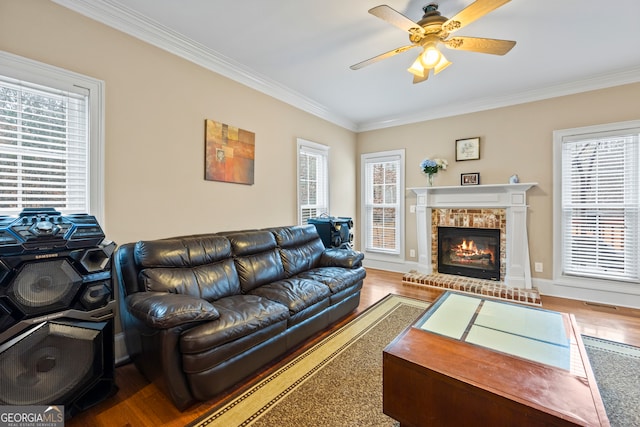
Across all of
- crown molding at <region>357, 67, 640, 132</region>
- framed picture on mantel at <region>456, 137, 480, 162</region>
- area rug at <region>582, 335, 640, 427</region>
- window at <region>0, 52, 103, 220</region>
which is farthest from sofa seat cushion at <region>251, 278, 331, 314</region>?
crown molding at <region>357, 67, 640, 132</region>

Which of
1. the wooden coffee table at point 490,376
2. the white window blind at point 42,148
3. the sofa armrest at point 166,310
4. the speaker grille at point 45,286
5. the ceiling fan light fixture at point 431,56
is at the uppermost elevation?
the ceiling fan light fixture at point 431,56

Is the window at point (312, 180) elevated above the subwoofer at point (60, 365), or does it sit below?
above

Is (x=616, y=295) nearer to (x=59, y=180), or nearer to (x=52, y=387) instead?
(x=52, y=387)

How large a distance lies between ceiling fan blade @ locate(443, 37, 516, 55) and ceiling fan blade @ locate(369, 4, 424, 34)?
31cm

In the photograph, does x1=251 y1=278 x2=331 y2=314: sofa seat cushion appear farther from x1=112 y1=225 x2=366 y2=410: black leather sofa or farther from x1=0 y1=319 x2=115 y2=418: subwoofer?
x1=0 y1=319 x2=115 y2=418: subwoofer

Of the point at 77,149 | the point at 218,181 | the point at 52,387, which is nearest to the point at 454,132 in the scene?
the point at 218,181

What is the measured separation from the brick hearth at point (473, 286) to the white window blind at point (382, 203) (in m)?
0.81

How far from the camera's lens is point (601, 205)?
11.6ft

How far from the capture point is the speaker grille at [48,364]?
1382 millimetres

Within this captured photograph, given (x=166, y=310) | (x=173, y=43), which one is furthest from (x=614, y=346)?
(x=173, y=43)

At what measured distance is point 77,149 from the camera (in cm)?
213

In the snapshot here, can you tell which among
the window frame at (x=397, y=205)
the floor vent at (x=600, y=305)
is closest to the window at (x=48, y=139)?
the window frame at (x=397, y=205)

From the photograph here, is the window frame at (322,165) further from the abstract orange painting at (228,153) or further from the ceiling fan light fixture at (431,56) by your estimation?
the ceiling fan light fixture at (431,56)

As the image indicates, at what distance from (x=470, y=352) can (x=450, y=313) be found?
60cm
